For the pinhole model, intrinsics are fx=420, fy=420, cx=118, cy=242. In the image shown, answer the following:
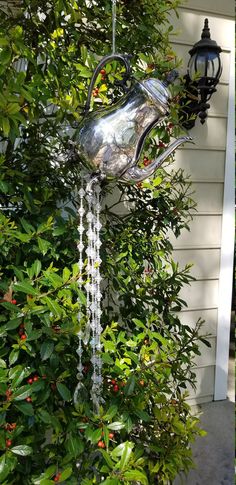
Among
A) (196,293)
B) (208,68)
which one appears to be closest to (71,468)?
(196,293)

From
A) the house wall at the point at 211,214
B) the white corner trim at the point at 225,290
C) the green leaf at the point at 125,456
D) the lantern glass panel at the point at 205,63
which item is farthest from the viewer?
the white corner trim at the point at 225,290

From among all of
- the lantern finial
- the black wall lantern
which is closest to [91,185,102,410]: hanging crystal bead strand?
the black wall lantern

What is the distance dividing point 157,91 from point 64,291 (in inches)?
21.0

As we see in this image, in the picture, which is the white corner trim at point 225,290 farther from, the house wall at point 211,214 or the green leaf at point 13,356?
the green leaf at point 13,356

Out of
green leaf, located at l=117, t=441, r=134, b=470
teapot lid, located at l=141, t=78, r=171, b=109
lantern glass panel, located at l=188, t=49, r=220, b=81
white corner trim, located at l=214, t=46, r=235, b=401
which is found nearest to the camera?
teapot lid, located at l=141, t=78, r=171, b=109

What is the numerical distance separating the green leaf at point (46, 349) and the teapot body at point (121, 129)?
1.45 ft

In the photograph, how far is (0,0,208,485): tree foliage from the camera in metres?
1.03

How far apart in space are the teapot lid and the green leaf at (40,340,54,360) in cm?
63

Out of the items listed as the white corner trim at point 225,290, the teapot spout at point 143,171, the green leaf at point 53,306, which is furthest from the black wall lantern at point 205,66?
the green leaf at point 53,306

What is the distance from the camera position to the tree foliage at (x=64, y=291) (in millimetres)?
1029

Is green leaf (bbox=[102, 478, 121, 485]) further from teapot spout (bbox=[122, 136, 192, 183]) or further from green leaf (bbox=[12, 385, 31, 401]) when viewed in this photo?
teapot spout (bbox=[122, 136, 192, 183])

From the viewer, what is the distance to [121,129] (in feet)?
3.24

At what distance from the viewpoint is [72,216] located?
1.29 metres

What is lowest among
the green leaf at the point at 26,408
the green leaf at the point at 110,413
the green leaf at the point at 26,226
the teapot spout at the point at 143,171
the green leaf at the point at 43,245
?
the green leaf at the point at 110,413
